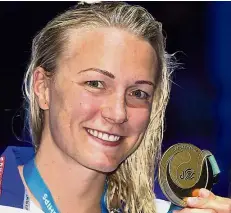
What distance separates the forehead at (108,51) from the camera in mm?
1411

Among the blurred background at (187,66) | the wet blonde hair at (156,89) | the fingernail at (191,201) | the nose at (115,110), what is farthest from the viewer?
the blurred background at (187,66)

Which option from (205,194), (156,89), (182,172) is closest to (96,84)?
(156,89)

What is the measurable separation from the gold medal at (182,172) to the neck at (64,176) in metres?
A: 0.35

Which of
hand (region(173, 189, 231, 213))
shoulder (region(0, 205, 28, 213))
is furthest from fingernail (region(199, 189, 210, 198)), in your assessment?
shoulder (region(0, 205, 28, 213))

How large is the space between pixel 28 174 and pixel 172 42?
0.85 m

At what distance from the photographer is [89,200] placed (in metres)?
1.63

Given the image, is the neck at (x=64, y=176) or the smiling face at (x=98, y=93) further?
the neck at (x=64, y=176)

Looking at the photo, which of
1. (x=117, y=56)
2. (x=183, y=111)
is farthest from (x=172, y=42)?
(x=117, y=56)

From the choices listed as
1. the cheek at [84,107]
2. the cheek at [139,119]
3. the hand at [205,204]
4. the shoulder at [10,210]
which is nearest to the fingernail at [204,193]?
the hand at [205,204]

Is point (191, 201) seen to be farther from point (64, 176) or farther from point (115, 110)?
point (64, 176)

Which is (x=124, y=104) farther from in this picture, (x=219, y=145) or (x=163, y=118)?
(x=219, y=145)

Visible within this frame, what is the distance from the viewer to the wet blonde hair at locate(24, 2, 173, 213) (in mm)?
1506

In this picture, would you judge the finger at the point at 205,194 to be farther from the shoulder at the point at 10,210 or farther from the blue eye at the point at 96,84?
the shoulder at the point at 10,210

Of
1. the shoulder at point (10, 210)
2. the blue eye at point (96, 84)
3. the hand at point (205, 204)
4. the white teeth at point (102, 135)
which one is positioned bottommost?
the shoulder at point (10, 210)
